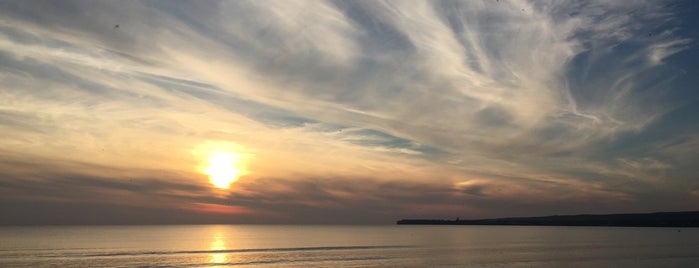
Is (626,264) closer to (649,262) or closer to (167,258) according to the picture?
(649,262)

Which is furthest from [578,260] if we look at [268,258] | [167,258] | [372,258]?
[167,258]

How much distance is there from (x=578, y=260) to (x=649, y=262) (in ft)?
34.2

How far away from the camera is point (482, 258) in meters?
89.8

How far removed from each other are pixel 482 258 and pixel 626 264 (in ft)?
71.4

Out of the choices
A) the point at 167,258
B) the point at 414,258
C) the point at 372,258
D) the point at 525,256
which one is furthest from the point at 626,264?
the point at 167,258

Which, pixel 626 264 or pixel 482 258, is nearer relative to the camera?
pixel 626 264

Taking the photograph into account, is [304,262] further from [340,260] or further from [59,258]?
[59,258]

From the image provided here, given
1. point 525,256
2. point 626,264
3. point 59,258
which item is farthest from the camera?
point 525,256

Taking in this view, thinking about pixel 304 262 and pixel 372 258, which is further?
pixel 372 258

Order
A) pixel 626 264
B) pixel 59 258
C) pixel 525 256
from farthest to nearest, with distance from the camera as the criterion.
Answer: pixel 525 256
pixel 59 258
pixel 626 264

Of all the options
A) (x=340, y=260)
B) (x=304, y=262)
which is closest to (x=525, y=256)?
(x=340, y=260)

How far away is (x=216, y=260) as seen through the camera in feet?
291

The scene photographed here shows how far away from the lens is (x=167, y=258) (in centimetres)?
9031

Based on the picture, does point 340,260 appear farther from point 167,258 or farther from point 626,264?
point 626,264
